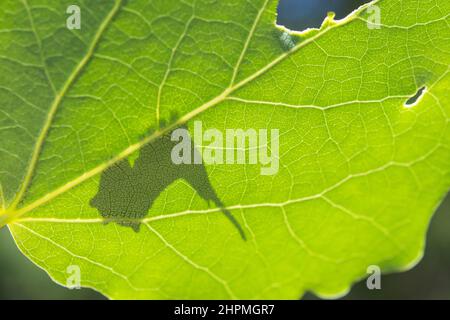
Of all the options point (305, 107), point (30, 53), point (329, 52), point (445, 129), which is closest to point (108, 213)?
point (30, 53)

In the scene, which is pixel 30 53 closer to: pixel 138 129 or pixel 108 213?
pixel 138 129

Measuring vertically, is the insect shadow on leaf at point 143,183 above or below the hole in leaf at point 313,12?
below

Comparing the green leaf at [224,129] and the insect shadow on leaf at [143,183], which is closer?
the green leaf at [224,129]

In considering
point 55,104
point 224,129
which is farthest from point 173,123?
point 55,104

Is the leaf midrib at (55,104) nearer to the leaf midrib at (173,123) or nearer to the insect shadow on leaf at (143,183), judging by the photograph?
the leaf midrib at (173,123)

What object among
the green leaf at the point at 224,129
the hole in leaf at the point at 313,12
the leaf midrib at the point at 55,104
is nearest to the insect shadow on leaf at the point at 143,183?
the green leaf at the point at 224,129

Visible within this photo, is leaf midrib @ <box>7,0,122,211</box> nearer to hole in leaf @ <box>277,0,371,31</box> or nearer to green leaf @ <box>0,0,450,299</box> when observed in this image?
green leaf @ <box>0,0,450,299</box>

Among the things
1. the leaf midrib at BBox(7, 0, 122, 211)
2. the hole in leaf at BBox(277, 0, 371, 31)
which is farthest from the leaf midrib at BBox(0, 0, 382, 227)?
the hole in leaf at BBox(277, 0, 371, 31)

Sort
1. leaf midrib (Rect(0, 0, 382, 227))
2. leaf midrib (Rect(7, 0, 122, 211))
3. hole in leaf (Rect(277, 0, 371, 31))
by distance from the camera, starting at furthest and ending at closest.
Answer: hole in leaf (Rect(277, 0, 371, 31)), leaf midrib (Rect(0, 0, 382, 227)), leaf midrib (Rect(7, 0, 122, 211))

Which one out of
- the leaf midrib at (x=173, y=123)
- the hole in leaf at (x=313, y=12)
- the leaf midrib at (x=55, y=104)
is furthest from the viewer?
the hole in leaf at (x=313, y=12)
